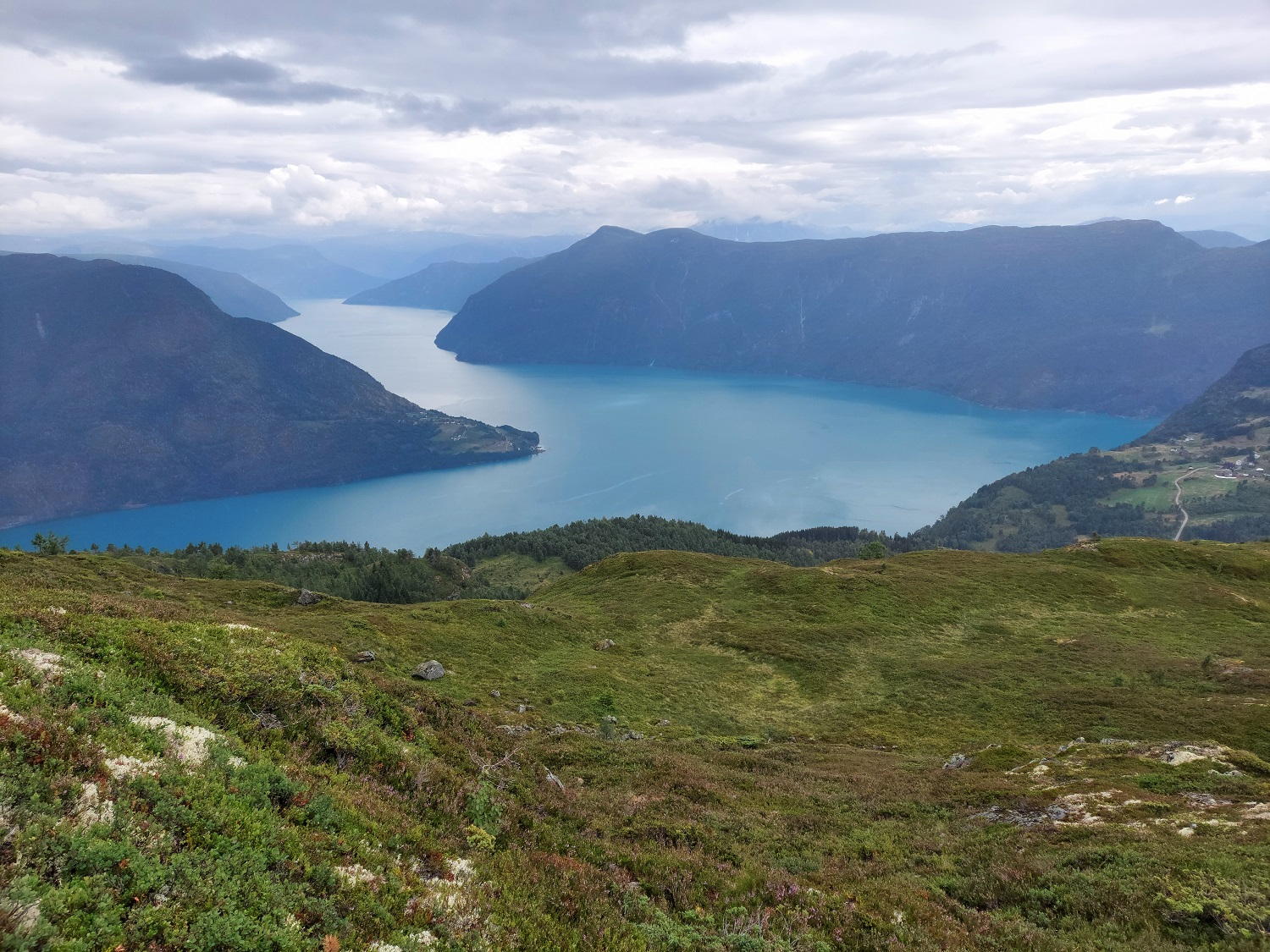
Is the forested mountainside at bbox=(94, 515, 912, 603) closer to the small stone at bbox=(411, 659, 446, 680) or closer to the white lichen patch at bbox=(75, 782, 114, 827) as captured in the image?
the small stone at bbox=(411, 659, 446, 680)

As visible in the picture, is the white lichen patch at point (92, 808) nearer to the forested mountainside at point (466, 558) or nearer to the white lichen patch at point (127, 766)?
the white lichen patch at point (127, 766)

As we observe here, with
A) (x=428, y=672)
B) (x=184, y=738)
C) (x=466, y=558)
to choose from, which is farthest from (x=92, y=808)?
(x=466, y=558)

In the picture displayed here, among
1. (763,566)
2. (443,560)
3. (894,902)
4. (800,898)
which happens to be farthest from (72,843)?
(443,560)

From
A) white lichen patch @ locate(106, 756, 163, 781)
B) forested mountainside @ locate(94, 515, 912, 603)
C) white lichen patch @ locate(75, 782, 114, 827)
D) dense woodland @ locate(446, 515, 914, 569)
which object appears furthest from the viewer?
dense woodland @ locate(446, 515, 914, 569)

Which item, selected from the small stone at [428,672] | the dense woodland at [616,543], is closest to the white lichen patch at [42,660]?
the small stone at [428,672]

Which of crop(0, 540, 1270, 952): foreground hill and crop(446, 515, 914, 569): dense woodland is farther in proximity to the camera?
crop(446, 515, 914, 569): dense woodland

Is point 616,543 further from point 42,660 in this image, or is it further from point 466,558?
point 42,660

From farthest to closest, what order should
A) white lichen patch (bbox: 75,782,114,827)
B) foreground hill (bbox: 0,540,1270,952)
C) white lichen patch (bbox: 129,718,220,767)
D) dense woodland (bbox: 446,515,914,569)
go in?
dense woodland (bbox: 446,515,914,569)
white lichen patch (bbox: 129,718,220,767)
foreground hill (bbox: 0,540,1270,952)
white lichen patch (bbox: 75,782,114,827)

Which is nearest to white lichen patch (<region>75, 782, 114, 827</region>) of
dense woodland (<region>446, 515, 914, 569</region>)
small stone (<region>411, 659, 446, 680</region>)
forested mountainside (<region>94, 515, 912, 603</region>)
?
small stone (<region>411, 659, 446, 680</region>)
